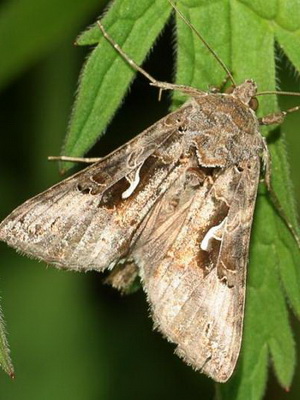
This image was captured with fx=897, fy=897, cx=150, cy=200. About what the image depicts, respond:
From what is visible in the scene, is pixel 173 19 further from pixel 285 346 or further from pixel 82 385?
pixel 82 385

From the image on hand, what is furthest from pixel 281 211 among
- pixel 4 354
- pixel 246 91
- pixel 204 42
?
pixel 4 354

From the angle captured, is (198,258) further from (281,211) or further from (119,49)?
(119,49)

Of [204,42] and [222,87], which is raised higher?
[204,42]

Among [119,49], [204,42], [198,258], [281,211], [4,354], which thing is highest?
[119,49]

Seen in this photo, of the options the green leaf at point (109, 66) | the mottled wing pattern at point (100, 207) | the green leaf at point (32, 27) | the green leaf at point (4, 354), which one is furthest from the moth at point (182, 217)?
the green leaf at point (32, 27)

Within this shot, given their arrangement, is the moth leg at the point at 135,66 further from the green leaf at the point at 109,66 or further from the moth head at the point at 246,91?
the moth head at the point at 246,91

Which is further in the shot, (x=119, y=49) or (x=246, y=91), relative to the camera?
(x=246, y=91)
